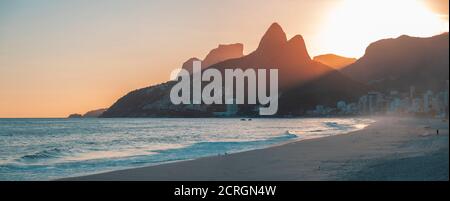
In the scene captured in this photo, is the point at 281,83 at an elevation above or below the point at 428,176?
above

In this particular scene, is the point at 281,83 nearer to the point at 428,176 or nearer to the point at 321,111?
the point at 321,111

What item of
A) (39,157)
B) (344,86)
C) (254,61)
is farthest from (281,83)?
(39,157)

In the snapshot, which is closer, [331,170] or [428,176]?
[428,176]

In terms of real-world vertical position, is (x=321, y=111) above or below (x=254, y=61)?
below
